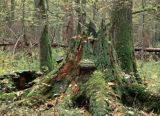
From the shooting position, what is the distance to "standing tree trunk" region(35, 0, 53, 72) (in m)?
13.0

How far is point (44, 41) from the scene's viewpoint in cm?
1327

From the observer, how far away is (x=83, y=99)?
7430 millimetres

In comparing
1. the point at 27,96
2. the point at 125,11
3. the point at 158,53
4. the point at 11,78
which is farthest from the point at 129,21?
the point at 158,53

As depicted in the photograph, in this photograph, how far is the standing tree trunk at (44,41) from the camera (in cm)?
1299

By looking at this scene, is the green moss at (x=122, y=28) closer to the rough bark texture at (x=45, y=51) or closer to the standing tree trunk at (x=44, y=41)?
the standing tree trunk at (x=44, y=41)

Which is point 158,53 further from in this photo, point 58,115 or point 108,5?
point 58,115

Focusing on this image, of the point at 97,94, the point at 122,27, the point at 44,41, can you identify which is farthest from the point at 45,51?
the point at 97,94

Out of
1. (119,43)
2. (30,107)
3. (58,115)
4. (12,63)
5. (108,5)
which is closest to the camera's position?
(58,115)

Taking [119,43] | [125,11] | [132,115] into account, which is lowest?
[132,115]

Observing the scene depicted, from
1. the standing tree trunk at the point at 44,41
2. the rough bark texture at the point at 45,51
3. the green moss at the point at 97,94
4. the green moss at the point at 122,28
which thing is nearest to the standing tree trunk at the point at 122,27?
the green moss at the point at 122,28

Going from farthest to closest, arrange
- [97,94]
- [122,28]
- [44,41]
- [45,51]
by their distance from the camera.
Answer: [45,51] < [44,41] < [122,28] < [97,94]

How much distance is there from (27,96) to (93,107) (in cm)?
167

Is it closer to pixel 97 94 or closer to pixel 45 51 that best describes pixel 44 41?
pixel 45 51

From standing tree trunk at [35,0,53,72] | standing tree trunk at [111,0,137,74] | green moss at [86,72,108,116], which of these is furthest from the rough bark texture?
green moss at [86,72,108,116]
